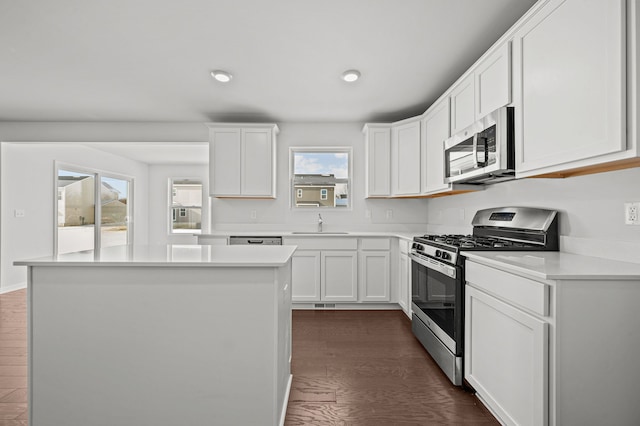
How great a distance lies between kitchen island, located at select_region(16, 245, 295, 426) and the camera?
153 cm

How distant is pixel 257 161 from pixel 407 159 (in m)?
1.82

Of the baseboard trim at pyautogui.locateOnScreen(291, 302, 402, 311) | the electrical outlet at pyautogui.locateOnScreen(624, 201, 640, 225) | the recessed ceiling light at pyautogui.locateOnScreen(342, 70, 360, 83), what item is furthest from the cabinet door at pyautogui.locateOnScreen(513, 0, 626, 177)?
the baseboard trim at pyautogui.locateOnScreen(291, 302, 402, 311)

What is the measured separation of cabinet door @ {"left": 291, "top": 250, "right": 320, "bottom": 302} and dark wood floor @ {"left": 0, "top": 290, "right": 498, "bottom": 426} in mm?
486

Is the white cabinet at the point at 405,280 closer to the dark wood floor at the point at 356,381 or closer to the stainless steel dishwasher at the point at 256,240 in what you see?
the dark wood floor at the point at 356,381

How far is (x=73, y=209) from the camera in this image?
5.63 meters

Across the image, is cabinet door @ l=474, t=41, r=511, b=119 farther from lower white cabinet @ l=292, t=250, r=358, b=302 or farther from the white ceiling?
lower white cabinet @ l=292, t=250, r=358, b=302

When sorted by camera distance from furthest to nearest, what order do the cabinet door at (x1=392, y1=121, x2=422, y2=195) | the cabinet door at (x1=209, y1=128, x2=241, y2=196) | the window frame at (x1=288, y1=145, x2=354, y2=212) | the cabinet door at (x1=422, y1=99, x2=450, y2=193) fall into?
the window frame at (x1=288, y1=145, x2=354, y2=212) → the cabinet door at (x1=209, y1=128, x2=241, y2=196) → the cabinet door at (x1=392, y1=121, x2=422, y2=195) → the cabinet door at (x1=422, y1=99, x2=450, y2=193)

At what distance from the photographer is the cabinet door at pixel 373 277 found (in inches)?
147

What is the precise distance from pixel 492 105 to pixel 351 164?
2.31 meters

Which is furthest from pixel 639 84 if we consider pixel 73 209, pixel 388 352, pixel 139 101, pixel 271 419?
pixel 73 209

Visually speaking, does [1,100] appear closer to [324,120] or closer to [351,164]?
[324,120]

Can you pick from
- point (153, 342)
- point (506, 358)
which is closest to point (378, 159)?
point (506, 358)

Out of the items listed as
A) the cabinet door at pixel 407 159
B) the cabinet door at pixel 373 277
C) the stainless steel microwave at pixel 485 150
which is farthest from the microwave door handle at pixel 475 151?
the cabinet door at pixel 373 277

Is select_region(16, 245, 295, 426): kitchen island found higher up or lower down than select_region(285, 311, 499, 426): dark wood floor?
higher up
